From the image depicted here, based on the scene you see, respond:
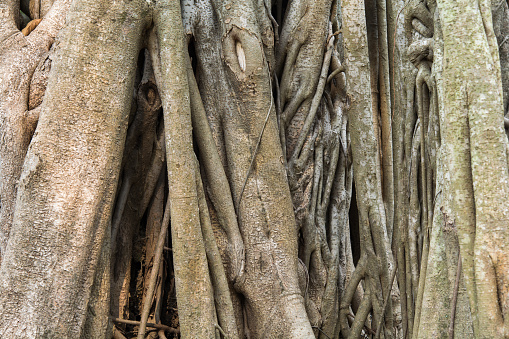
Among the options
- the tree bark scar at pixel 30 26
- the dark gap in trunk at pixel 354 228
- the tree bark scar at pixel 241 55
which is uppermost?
the tree bark scar at pixel 30 26

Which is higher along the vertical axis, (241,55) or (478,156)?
(241,55)

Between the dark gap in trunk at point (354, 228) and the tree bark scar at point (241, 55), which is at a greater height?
the tree bark scar at point (241, 55)

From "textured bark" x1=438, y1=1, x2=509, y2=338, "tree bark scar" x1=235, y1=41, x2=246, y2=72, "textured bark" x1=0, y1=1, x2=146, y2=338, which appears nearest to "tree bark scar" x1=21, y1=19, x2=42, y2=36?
"textured bark" x1=0, y1=1, x2=146, y2=338

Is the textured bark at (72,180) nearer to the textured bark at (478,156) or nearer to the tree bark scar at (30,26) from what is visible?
the tree bark scar at (30,26)

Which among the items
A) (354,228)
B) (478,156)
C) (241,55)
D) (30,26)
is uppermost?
(30,26)

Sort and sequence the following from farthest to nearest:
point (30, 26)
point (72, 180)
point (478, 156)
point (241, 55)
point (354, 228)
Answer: point (354, 228) → point (30, 26) → point (241, 55) → point (72, 180) → point (478, 156)

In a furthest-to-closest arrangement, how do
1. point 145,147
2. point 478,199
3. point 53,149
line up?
point 145,147
point 53,149
point 478,199

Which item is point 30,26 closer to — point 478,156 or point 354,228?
point 478,156

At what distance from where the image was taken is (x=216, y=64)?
3.34 meters

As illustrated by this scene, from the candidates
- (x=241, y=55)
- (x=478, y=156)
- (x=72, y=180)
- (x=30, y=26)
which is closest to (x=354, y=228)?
(x=241, y=55)

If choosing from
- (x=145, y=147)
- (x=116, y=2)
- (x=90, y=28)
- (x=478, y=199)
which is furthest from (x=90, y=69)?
(x=478, y=199)

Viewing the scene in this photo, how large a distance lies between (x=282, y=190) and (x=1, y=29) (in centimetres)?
193

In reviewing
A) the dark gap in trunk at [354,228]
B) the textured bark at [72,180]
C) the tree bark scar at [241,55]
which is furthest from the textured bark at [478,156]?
the dark gap in trunk at [354,228]

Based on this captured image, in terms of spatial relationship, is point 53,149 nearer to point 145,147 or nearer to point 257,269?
point 145,147
